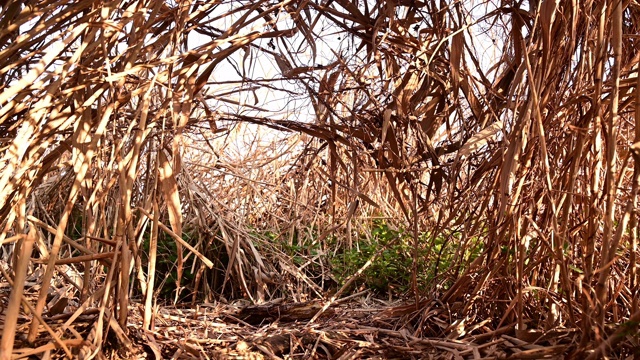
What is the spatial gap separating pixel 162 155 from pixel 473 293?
708 millimetres

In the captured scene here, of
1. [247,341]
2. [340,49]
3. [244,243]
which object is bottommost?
[247,341]

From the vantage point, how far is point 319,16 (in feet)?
5.31

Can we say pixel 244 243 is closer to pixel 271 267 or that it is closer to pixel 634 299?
pixel 271 267

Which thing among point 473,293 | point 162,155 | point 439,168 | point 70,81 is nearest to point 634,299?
point 473,293

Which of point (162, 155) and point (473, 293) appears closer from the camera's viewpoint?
point (162, 155)

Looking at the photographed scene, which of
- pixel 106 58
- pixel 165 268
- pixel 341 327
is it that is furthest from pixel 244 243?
pixel 106 58

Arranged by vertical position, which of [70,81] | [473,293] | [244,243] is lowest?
[473,293]

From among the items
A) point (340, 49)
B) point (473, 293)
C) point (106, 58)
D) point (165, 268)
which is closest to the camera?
point (106, 58)

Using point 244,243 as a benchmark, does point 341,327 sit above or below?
below

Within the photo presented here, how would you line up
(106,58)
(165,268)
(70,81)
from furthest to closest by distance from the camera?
(165,268) < (70,81) < (106,58)

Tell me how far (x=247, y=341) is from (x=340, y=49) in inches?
30.5

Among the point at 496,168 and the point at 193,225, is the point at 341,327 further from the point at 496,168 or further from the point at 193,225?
the point at 193,225

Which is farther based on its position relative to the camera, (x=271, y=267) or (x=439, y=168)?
(x=271, y=267)

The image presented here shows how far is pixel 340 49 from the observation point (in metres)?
1.79
